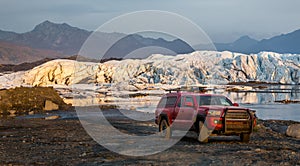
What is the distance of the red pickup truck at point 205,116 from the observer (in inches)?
575

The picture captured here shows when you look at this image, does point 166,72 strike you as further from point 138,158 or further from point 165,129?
point 138,158

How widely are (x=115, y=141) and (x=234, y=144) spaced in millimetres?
4484

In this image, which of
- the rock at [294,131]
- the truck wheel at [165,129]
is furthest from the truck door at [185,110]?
the rock at [294,131]

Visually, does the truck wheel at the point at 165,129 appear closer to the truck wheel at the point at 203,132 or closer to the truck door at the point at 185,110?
the truck door at the point at 185,110

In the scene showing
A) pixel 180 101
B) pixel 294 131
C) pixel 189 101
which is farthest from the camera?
pixel 294 131

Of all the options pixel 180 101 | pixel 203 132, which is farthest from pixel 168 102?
pixel 203 132

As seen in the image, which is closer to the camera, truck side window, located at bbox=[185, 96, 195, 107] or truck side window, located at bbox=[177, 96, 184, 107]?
truck side window, located at bbox=[185, 96, 195, 107]

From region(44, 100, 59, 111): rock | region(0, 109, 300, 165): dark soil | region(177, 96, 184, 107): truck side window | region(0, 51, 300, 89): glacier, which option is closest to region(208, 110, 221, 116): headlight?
region(0, 109, 300, 165): dark soil

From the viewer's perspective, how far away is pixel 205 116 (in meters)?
14.6

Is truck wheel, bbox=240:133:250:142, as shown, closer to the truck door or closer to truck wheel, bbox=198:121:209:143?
truck wheel, bbox=198:121:209:143

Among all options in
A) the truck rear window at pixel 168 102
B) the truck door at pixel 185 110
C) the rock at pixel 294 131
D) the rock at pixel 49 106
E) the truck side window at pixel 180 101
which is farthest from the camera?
the rock at pixel 49 106

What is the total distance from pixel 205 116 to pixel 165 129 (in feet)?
8.72

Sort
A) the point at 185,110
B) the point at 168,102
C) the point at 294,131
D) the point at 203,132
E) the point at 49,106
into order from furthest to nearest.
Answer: the point at 49,106 → the point at 294,131 → the point at 168,102 → the point at 185,110 → the point at 203,132

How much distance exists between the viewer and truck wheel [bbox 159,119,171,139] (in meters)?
16.5
